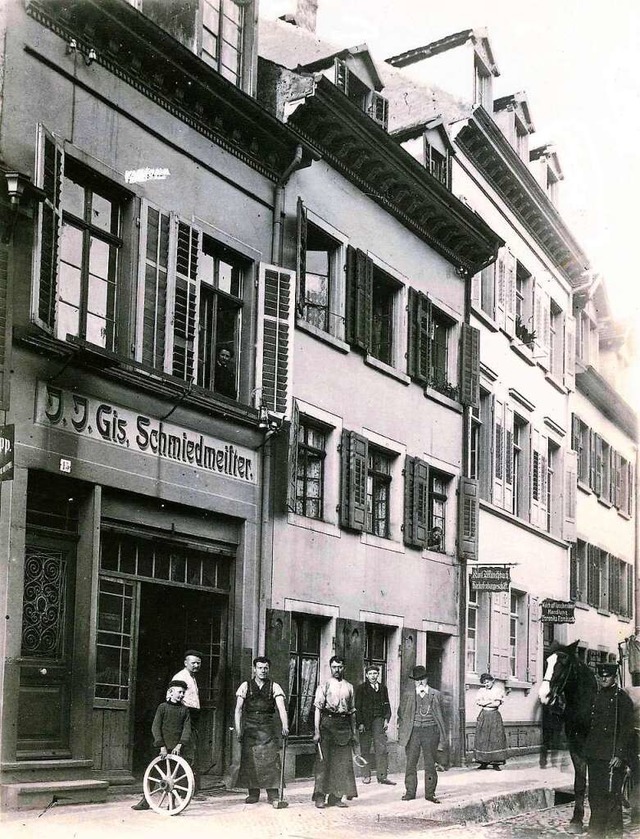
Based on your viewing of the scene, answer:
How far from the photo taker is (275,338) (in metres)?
15.1

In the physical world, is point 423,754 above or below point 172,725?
below

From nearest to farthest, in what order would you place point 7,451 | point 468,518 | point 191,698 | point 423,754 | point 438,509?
point 7,451 < point 191,698 < point 423,754 < point 438,509 < point 468,518

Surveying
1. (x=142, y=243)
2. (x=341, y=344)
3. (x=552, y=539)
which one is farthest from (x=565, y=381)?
(x=142, y=243)

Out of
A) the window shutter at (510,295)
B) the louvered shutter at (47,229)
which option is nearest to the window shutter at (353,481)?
the louvered shutter at (47,229)

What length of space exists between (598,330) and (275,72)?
62.3ft

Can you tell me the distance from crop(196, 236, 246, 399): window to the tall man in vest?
3.62 metres

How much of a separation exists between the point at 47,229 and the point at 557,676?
6740mm

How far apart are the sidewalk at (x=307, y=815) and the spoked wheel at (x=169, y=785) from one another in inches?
5.6

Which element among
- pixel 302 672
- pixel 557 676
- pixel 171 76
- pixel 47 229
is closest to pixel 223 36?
pixel 171 76

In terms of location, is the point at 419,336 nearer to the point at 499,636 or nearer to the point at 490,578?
the point at 490,578

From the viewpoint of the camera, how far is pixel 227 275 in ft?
48.8

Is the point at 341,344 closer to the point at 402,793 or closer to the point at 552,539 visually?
the point at 402,793

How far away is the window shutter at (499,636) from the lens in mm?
22391

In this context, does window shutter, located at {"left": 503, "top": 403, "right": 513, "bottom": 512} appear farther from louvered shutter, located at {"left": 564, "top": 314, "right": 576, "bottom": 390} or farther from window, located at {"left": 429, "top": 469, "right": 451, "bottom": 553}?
louvered shutter, located at {"left": 564, "top": 314, "right": 576, "bottom": 390}
